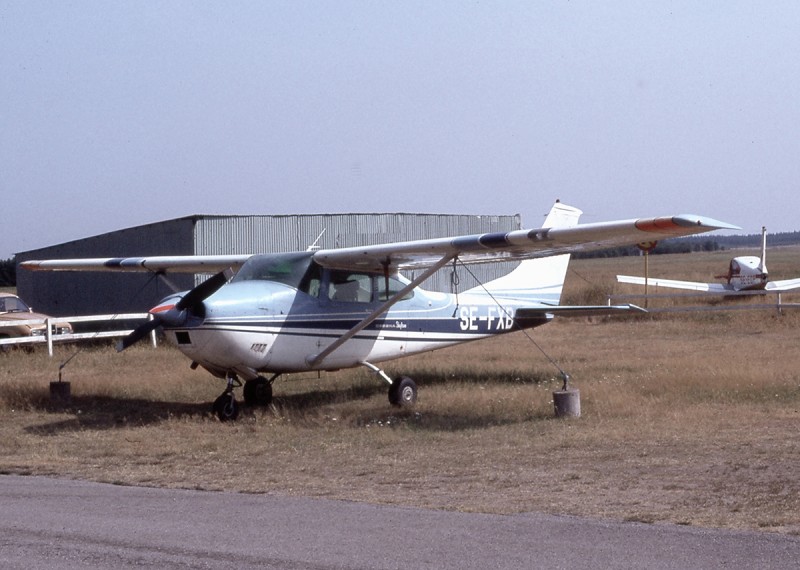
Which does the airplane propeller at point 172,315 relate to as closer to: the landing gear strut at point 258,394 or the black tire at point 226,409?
the black tire at point 226,409

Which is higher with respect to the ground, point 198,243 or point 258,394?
point 198,243

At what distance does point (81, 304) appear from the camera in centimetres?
2833

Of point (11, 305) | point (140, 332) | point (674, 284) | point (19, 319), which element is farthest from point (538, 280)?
point (674, 284)

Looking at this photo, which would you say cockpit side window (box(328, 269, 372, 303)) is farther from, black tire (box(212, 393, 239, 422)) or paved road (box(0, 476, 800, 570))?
paved road (box(0, 476, 800, 570))

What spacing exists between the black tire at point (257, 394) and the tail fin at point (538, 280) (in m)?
4.02

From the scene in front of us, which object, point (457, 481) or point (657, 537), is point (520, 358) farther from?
point (657, 537)

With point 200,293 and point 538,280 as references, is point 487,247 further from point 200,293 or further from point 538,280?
point 538,280

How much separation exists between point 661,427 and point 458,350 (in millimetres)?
10840

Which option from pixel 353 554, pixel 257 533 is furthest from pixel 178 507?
pixel 353 554

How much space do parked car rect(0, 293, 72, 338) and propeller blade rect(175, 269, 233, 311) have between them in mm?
9176

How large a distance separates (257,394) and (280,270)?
1.86m

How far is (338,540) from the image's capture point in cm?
605

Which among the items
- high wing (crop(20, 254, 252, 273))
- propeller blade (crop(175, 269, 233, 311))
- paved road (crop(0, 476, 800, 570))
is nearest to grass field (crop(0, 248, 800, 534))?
paved road (crop(0, 476, 800, 570))

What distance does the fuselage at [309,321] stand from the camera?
12.3 m
